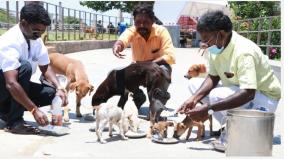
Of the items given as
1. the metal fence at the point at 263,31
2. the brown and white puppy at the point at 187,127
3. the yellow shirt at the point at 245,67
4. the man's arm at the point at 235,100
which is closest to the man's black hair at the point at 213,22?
the yellow shirt at the point at 245,67

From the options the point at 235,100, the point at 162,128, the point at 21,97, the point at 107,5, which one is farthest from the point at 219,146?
the point at 107,5

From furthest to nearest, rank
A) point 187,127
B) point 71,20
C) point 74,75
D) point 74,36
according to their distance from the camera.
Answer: point 74,36 → point 71,20 → point 74,75 → point 187,127

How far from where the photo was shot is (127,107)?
18.5 ft

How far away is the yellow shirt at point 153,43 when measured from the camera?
7.07 meters

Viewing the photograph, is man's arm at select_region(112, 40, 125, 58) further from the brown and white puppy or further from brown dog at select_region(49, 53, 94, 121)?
the brown and white puppy

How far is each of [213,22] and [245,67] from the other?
0.54m

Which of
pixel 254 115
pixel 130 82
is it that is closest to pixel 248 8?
pixel 130 82

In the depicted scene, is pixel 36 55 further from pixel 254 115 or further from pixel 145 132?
pixel 254 115

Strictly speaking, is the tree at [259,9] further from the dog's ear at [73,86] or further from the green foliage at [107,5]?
the dog's ear at [73,86]

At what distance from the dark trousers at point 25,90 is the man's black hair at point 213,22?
6.42 ft

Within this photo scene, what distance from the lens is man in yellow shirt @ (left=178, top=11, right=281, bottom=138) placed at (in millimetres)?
4840

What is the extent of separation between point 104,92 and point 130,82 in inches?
14.1

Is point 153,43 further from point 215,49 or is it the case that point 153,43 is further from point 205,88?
point 215,49

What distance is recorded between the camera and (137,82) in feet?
21.1
